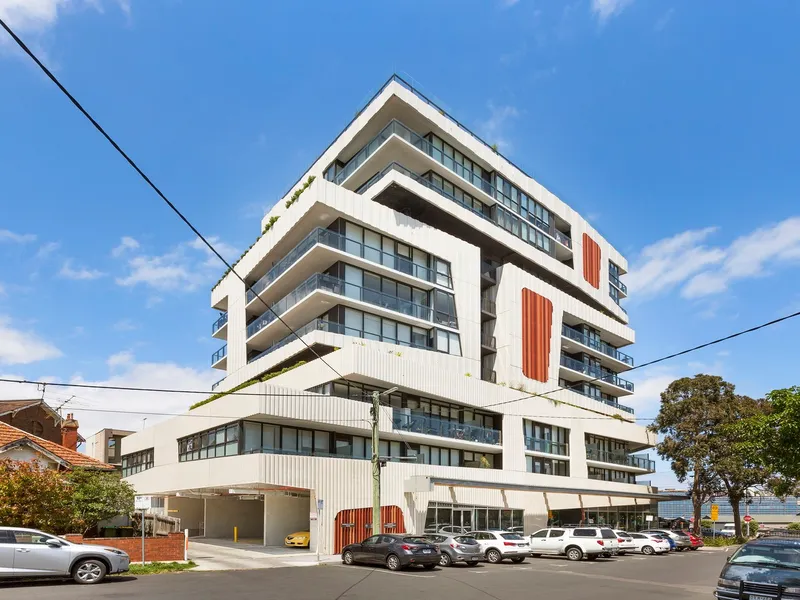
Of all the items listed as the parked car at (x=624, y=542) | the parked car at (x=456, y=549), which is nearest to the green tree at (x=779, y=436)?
the parked car at (x=456, y=549)

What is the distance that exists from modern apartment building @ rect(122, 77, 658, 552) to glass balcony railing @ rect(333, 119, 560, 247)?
16 centimetres

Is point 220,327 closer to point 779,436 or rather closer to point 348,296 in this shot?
point 348,296

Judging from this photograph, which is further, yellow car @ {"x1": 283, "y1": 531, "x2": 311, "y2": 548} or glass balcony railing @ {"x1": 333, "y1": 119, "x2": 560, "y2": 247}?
glass balcony railing @ {"x1": 333, "y1": 119, "x2": 560, "y2": 247}

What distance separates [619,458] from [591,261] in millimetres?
18422

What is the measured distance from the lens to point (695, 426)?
5912cm

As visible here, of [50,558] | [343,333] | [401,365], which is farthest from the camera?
[343,333]

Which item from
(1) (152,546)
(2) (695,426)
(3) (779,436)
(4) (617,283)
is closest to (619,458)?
(2) (695,426)

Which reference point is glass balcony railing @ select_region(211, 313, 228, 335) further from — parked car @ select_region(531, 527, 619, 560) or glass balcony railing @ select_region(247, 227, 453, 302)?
parked car @ select_region(531, 527, 619, 560)

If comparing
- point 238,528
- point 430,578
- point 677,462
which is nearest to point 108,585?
point 430,578

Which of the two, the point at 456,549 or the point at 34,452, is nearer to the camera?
the point at 456,549

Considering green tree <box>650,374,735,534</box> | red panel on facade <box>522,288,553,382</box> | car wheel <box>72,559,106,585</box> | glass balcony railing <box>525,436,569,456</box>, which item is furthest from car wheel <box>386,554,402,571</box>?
green tree <box>650,374,735,534</box>

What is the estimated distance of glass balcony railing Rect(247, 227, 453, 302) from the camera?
41.5 m

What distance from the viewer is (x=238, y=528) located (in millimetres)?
44781

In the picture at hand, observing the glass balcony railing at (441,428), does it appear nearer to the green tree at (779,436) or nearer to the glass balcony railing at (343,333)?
the glass balcony railing at (343,333)
